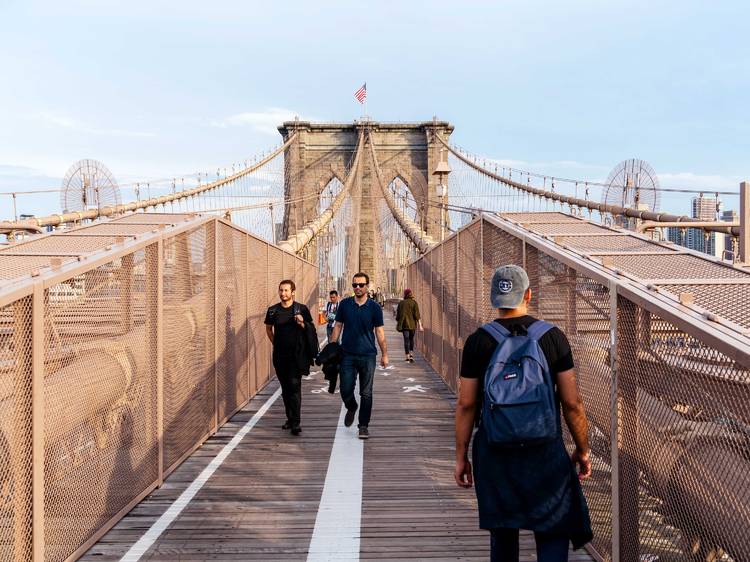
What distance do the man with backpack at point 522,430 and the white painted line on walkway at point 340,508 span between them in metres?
1.39

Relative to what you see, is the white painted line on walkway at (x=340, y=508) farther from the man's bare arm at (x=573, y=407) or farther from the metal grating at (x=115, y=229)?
the metal grating at (x=115, y=229)

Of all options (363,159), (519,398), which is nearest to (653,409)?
(519,398)

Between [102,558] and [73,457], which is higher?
[73,457]

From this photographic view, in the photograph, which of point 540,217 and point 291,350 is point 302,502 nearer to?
point 291,350

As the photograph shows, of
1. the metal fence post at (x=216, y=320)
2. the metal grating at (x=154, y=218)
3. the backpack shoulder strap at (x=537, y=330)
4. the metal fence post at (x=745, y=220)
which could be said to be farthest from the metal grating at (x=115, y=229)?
the metal fence post at (x=745, y=220)

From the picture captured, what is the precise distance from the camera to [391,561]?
3.75 metres

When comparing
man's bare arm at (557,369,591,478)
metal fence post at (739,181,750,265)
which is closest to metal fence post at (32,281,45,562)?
man's bare arm at (557,369,591,478)

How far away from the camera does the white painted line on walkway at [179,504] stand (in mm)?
→ 3852

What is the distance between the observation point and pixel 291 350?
6926 mm

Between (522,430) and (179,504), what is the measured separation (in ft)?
9.35

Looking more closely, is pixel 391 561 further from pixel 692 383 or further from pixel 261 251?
pixel 261 251

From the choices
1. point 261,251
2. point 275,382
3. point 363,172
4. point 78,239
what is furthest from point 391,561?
point 363,172

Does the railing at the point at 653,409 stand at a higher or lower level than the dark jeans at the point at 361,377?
higher

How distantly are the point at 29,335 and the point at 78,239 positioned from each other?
62.5 inches
